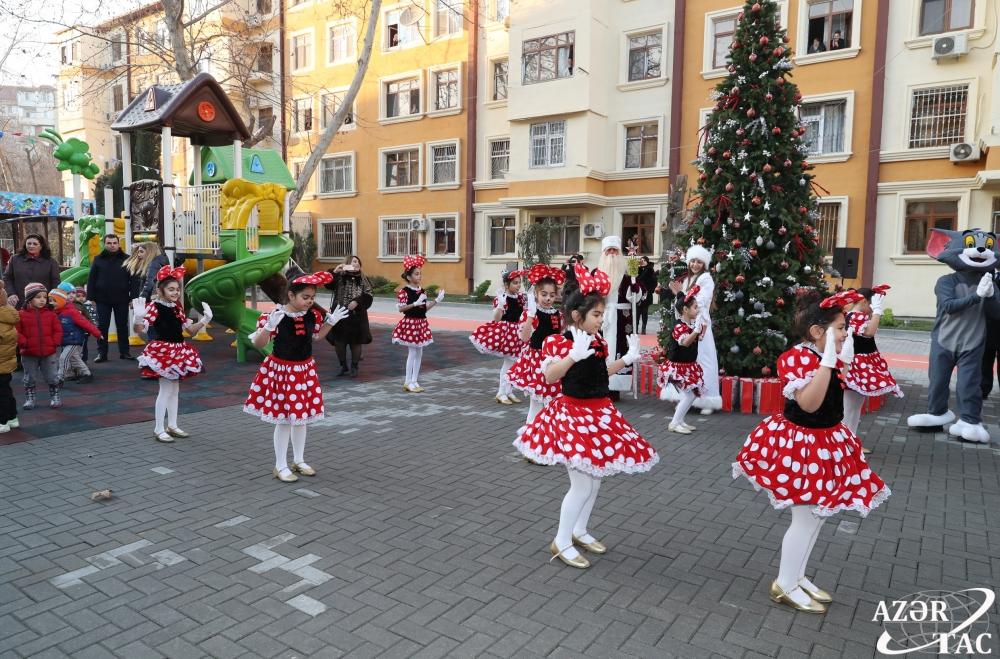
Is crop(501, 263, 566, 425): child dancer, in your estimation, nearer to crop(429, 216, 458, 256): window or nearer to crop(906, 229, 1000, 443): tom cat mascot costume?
crop(906, 229, 1000, 443): tom cat mascot costume

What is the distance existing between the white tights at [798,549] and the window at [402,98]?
2782 centimetres

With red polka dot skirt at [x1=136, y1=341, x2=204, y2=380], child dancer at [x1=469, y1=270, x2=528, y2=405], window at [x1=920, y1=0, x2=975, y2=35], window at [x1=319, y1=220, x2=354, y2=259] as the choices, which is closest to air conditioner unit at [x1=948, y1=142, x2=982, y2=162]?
window at [x1=920, y1=0, x2=975, y2=35]

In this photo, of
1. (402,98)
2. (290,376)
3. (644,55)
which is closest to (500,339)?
(290,376)

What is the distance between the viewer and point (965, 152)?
59.8 feet

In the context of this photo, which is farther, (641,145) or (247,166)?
(641,145)

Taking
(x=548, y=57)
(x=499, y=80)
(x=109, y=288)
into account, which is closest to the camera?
(x=109, y=288)

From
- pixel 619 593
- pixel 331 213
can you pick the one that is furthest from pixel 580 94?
pixel 619 593

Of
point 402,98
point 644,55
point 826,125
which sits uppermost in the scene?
point 644,55

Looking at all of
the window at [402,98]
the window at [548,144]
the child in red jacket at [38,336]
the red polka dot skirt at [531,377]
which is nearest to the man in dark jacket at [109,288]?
the child in red jacket at [38,336]

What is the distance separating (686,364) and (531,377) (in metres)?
1.93

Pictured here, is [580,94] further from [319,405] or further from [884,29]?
[319,405]

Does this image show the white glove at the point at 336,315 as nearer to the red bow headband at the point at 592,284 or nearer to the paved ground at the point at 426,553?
the paved ground at the point at 426,553

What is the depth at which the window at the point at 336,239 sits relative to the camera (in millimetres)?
31625

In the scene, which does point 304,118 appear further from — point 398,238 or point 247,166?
point 247,166
